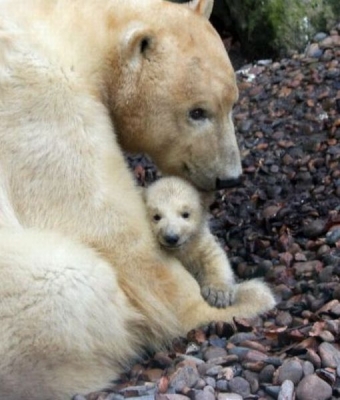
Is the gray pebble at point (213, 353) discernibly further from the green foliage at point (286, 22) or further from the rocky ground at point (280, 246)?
the green foliage at point (286, 22)

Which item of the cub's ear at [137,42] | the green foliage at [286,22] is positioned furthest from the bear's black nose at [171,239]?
the green foliage at [286,22]

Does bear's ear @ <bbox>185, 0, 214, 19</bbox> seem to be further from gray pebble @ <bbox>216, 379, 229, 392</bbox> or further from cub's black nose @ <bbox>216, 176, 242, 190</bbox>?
gray pebble @ <bbox>216, 379, 229, 392</bbox>

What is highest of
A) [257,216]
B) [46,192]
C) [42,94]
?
[42,94]

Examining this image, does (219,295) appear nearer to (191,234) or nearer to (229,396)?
(191,234)

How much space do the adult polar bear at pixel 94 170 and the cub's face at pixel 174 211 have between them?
0.10 metres

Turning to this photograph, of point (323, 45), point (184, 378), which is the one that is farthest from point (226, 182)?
point (323, 45)

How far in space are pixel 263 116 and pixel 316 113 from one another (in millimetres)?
402

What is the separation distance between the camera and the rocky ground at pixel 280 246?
11.7ft

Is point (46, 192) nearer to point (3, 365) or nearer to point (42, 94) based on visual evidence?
point (42, 94)

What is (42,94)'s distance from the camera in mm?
3902

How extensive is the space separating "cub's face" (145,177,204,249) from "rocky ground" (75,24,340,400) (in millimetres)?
432

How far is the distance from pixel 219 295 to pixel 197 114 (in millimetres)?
807

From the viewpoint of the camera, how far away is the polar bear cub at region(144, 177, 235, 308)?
427 centimetres


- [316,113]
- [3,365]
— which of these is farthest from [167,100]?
[316,113]
